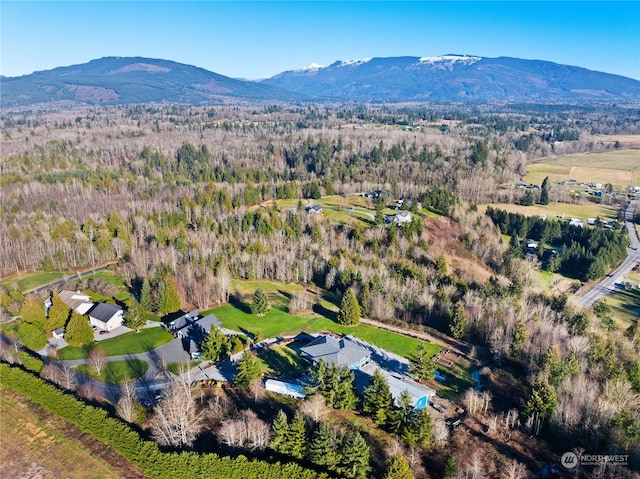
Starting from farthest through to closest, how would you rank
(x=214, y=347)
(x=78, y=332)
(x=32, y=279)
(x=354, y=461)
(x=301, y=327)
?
(x=32, y=279), (x=301, y=327), (x=78, y=332), (x=214, y=347), (x=354, y=461)

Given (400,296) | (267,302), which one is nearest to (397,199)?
(400,296)

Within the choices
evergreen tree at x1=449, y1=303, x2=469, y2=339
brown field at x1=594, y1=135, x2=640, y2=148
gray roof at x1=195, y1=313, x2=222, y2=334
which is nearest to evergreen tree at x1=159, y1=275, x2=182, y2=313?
gray roof at x1=195, y1=313, x2=222, y2=334

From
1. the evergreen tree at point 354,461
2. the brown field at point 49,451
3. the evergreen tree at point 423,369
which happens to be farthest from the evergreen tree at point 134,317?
the evergreen tree at point 354,461

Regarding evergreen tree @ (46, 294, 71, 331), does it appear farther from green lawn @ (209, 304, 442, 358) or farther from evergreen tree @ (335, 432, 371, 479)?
evergreen tree @ (335, 432, 371, 479)

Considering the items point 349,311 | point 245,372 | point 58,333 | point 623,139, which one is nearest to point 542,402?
point 349,311
